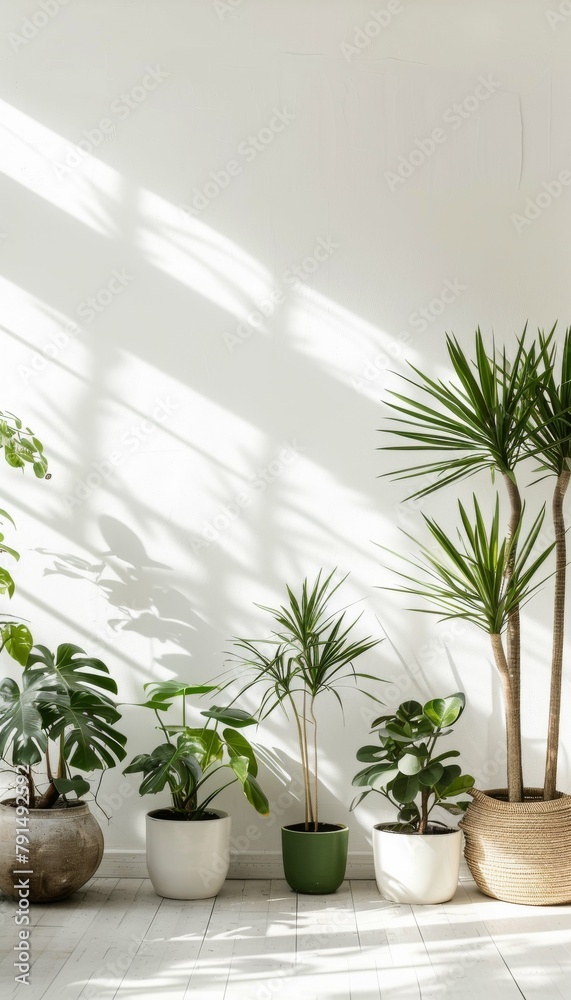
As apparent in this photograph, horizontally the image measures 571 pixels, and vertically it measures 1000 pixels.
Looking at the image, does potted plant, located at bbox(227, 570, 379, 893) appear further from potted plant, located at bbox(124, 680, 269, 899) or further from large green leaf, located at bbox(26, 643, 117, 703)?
large green leaf, located at bbox(26, 643, 117, 703)

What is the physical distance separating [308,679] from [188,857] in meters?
0.73

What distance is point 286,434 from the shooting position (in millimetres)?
3594

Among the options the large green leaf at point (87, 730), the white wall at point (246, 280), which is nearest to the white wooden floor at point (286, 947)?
the large green leaf at point (87, 730)

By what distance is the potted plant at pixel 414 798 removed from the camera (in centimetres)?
310

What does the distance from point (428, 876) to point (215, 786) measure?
2.83 feet

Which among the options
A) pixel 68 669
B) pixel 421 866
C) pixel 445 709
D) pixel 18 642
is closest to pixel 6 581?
pixel 18 642

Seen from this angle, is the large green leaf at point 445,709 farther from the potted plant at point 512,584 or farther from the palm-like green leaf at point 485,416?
the palm-like green leaf at point 485,416

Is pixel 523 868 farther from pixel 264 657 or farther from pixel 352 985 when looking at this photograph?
pixel 264 657

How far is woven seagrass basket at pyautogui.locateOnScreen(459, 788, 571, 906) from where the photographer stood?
3.06 meters

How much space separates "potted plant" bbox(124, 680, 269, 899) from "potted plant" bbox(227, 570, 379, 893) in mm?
202

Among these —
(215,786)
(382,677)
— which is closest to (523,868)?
(382,677)

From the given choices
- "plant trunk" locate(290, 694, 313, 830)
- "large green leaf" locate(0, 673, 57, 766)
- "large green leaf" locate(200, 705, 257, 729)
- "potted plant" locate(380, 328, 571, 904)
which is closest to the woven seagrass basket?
"potted plant" locate(380, 328, 571, 904)

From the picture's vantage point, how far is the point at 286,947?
2.69 metres

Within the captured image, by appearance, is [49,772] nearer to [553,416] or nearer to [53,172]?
[553,416]
